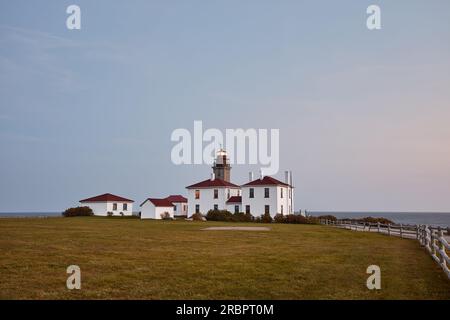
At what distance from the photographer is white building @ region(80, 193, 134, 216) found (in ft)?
225

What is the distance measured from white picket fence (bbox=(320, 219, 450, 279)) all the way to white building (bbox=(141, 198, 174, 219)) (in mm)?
23452

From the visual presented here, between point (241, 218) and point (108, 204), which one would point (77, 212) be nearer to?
point (108, 204)

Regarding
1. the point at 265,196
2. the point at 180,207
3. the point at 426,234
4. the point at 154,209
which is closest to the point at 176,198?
the point at 180,207

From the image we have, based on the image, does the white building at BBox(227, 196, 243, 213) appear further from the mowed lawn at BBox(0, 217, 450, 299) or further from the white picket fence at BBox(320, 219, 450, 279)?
the mowed lawn at BBox(0, 217, 450, 299)

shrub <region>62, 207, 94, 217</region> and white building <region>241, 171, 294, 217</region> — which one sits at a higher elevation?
white building <region>241, 171, 294, 217</region>

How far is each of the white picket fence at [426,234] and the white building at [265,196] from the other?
7.88 metres

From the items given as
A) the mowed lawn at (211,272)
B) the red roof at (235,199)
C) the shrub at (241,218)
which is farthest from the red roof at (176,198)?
the mowed lawn at (211,272)

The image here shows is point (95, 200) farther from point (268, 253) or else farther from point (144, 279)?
point (144, 279)

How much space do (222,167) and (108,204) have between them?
1825 centimetres

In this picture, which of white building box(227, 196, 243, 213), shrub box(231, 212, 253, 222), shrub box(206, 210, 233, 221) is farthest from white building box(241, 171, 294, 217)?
shrub box(206, 210, 233, 221)

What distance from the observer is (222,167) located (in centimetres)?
7206

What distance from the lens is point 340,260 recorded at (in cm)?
1673

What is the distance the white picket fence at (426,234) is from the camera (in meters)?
14.9
